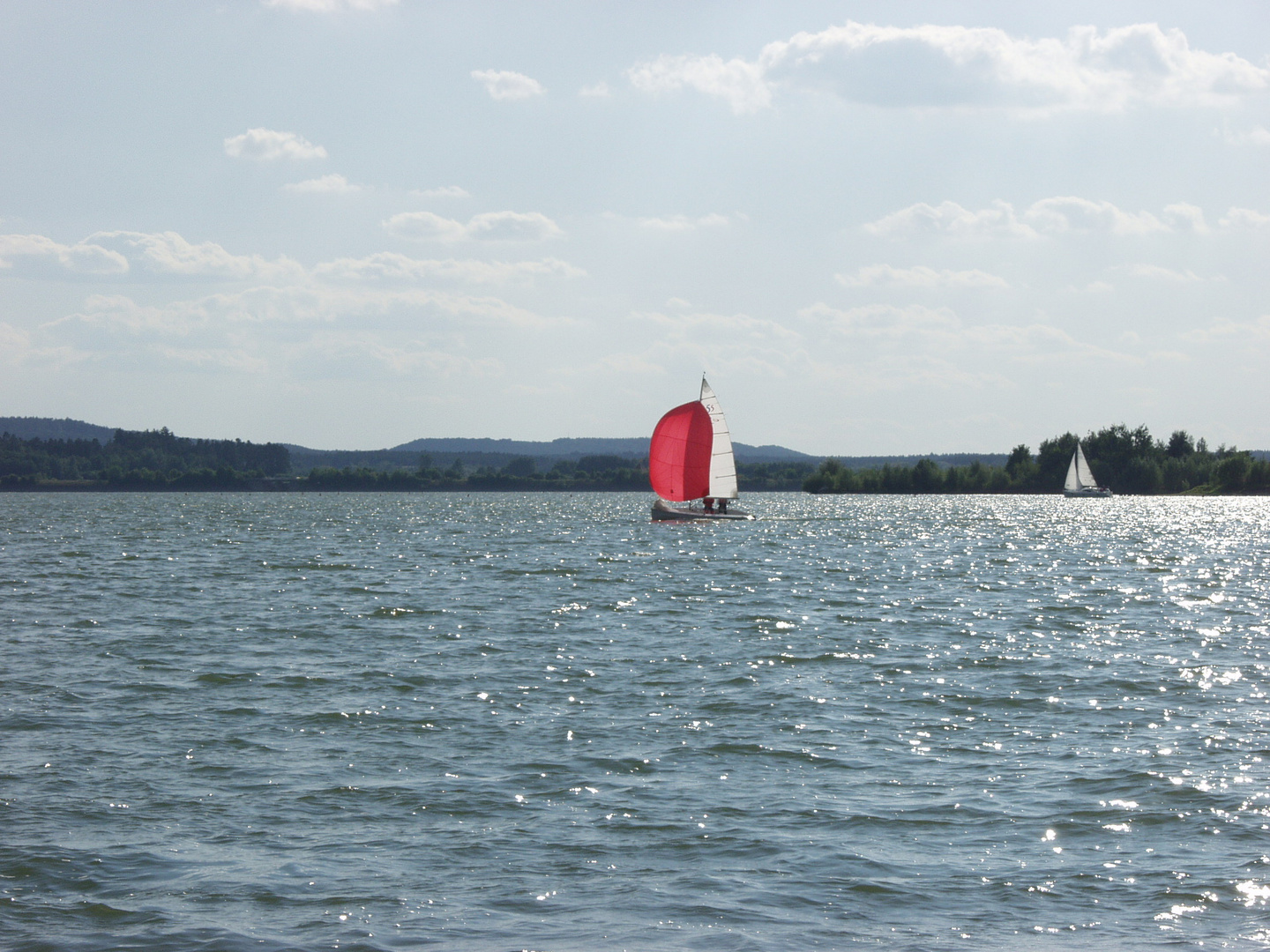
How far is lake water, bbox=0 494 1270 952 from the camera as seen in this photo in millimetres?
10258

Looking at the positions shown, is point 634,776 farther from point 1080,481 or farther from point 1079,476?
point 1080,481

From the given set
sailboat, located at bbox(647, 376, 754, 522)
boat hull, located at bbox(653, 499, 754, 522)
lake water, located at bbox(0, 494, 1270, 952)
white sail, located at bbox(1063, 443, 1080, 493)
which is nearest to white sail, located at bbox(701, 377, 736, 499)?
sailboat, located at bbox(647, 376, 754, 522)

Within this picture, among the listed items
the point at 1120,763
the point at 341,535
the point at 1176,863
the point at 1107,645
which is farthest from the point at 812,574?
the point at 341,535

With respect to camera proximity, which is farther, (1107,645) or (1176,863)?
(1107,645)

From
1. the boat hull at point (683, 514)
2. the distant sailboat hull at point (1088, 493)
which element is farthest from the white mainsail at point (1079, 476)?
the boat hull at point (683, 514)

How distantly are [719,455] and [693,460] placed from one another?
2.22 meters

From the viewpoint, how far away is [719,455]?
8894cm

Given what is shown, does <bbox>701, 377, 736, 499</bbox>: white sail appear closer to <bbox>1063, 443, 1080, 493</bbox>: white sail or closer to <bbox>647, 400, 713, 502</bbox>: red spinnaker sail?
<bbox>647, 400, 713, 502</bbox>: red spinnaker sail

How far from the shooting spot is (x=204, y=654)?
1006 inches

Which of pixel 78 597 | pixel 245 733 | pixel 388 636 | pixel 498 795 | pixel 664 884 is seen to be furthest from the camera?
pixel 78 597

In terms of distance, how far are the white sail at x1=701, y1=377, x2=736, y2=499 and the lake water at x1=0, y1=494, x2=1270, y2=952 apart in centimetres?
5078

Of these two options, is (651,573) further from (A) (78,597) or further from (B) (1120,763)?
(B) (1120,763)

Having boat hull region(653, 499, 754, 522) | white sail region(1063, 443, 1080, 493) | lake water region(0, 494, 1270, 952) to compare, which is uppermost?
white sail region(1063, 443, 1080, 493)

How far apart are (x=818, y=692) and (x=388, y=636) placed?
12304 mm
